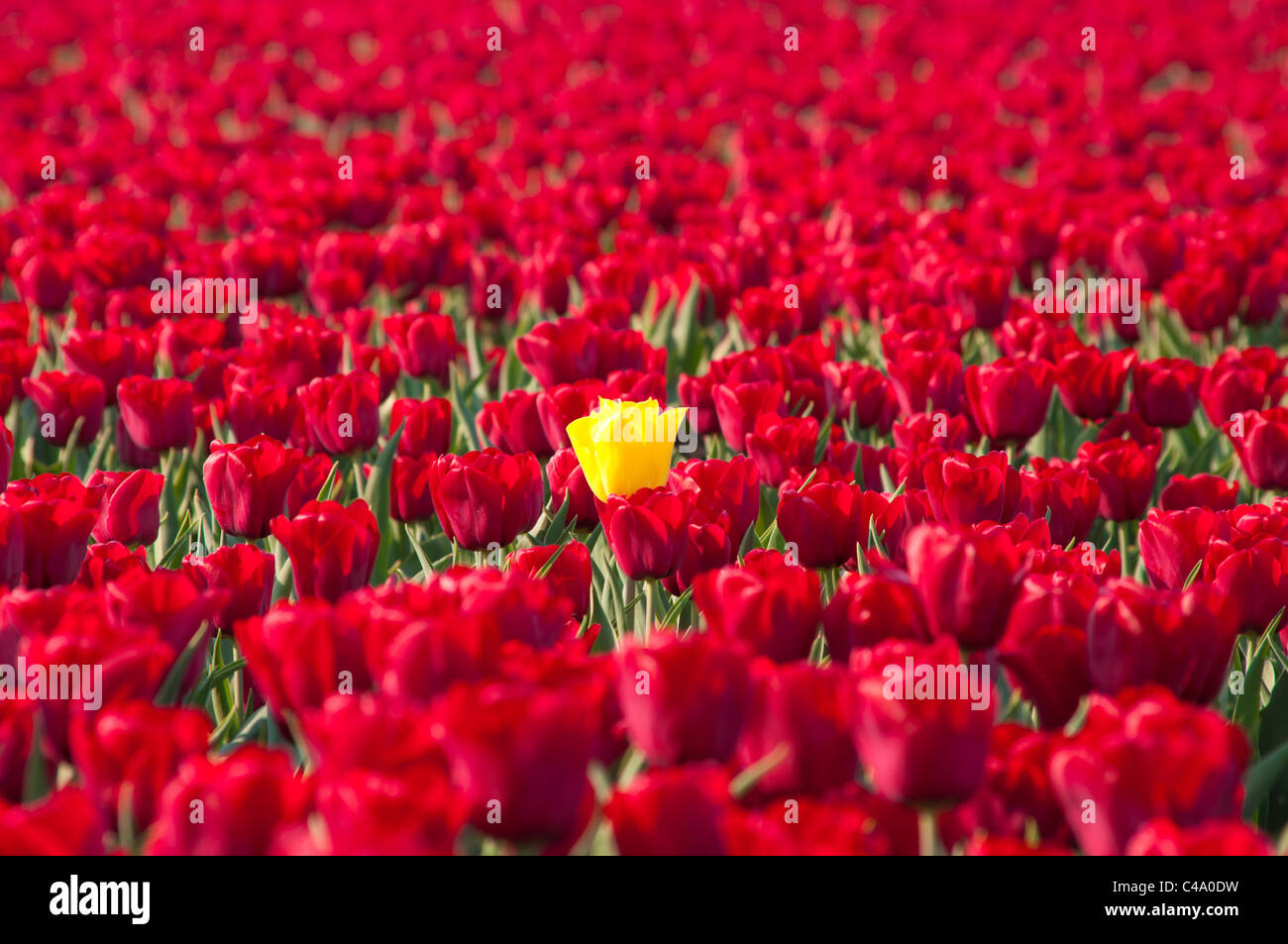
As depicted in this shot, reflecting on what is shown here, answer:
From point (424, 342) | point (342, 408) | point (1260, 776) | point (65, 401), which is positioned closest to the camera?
point (1260, 776)

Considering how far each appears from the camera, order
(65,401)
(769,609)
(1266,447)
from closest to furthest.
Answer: (769,609), (1266,447), (65,401)

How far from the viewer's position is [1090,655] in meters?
1.83

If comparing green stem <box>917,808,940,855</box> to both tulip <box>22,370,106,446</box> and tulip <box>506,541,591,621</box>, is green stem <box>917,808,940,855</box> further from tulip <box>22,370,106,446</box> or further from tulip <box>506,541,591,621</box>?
tulip <box>22,370,106,446</box>

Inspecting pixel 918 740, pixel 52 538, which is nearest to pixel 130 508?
pixel 52 538

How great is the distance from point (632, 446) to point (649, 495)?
295mm

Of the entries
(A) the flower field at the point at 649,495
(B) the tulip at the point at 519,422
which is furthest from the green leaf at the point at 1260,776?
(B) the tulip at the point at 519,422

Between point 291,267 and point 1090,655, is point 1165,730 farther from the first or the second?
point 291,267

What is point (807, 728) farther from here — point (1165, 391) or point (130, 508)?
point (1165, 391)

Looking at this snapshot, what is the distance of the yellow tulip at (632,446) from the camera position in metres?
2.66

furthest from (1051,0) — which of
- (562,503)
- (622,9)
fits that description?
(562,503)

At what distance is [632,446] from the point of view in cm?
266

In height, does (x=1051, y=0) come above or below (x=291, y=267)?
above

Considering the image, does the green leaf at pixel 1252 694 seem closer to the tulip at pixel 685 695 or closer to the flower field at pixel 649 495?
the flower field at pixel 649 495
